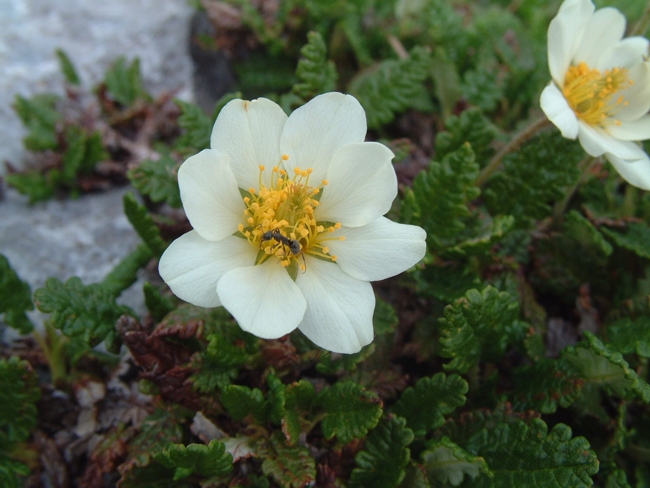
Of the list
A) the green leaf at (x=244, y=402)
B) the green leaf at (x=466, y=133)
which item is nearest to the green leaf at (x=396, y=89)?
the green leaf at (x=466, y=133)

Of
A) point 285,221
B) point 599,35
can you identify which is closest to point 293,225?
point 285,221

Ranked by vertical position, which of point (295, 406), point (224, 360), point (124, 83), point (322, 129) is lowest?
point (295, 406)

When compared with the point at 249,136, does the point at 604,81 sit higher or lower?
lower

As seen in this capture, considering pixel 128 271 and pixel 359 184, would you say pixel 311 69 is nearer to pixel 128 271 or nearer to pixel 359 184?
pixel 359 184

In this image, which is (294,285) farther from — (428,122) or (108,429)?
(428,122)

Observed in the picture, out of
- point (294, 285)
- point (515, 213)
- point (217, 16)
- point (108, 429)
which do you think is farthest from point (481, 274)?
point (217, 16)

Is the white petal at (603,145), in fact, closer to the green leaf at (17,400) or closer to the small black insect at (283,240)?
the small black insect at (283,240)

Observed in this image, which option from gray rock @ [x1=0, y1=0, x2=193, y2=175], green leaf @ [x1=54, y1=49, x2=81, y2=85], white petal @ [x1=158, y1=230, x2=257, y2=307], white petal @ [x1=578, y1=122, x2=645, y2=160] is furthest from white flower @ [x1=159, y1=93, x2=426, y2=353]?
green leaf @ [x1=54, y1=49, x2=81, y2=85]
